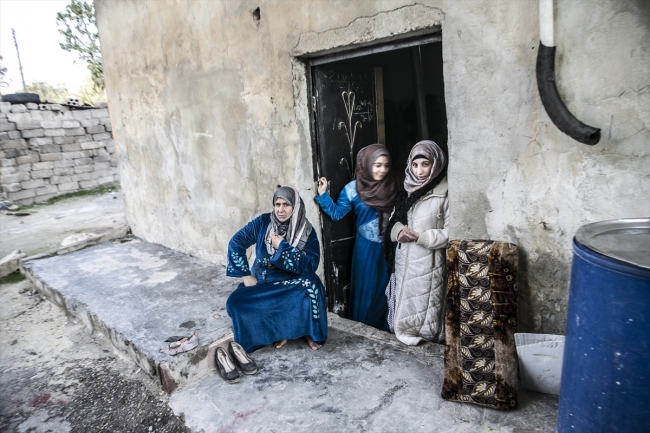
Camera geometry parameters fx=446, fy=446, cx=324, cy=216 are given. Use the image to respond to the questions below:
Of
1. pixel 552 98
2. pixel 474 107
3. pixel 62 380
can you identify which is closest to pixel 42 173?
pixel 62 380

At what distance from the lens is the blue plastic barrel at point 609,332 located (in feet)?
4.66

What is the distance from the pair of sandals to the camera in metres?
2.86

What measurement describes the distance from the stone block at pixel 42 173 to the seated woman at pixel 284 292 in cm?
936

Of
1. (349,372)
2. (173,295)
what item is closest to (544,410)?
(349,372)

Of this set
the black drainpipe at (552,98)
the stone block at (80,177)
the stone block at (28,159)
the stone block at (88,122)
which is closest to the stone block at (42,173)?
the stone block at (28,159)

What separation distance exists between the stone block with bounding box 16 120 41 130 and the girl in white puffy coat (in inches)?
395

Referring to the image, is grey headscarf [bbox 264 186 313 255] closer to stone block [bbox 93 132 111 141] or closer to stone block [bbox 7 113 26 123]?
stone block [bbox 7 113 26 123]

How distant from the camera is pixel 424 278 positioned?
303cm

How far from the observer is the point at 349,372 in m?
2.81

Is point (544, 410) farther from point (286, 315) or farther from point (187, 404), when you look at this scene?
point (187, 404)

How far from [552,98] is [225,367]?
2.45m

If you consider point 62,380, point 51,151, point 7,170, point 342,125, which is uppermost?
point 51,151

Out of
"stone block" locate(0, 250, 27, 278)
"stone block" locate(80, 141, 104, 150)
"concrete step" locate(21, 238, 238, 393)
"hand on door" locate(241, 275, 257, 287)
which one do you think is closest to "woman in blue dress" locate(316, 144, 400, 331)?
"hand on door" locate(241, 275, 257, 287)

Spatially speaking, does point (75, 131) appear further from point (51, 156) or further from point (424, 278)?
point (424, 278)
